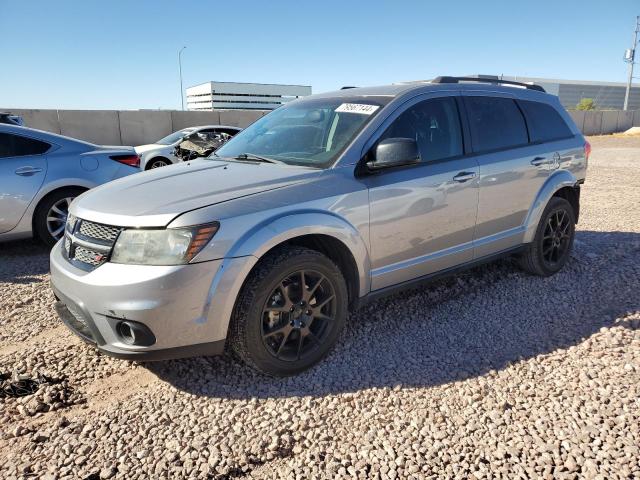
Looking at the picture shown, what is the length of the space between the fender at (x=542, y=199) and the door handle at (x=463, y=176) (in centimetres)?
96

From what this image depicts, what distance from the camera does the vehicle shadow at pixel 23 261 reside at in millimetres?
5086

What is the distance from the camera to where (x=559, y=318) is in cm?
402

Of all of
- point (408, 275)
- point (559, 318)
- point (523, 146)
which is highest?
point (523, 146)

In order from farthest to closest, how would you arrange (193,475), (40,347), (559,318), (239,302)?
(559,318) < (40,347) < (239,302) < (193,475)

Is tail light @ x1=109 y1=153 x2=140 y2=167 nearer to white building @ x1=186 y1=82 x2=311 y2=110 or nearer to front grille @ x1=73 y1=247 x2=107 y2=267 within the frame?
front grille @ x1=73 y1=247 x2=107 y2=267

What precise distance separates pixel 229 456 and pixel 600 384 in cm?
223

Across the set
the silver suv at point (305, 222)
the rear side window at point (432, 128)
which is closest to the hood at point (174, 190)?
the silver suv at point (305, 222)

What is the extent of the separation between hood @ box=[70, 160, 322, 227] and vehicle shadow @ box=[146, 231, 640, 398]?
3.56 feet

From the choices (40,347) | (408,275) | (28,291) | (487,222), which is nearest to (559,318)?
(487,222)

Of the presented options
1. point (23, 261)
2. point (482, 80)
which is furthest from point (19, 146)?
point (482, 80)

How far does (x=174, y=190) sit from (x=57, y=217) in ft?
11.7

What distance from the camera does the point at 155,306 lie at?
2629 mm

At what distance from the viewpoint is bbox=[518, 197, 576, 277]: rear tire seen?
15.4ft

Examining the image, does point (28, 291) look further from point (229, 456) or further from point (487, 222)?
point (487, 222)
